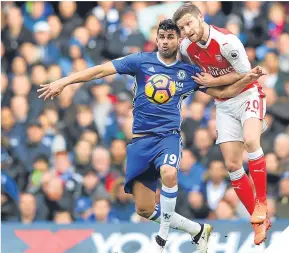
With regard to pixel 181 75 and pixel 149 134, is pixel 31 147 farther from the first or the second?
pixel 181 75

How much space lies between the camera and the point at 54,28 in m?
16.6

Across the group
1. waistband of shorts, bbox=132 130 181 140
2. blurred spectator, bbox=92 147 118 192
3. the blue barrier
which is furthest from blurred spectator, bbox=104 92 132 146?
waistband of shorts, bbox=132 130 181 140

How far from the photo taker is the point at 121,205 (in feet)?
46.2

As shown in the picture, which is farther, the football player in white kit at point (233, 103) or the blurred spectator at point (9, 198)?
the blurred spectator at point (9, 198)

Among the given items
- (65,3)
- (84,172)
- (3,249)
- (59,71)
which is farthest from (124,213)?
(65,3)

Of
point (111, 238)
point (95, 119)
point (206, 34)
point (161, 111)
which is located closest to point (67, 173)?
point (95, 119)

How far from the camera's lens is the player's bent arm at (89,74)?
36.0ft

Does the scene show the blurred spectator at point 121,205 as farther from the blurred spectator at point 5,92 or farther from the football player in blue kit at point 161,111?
the blurred spectator at point 5,92

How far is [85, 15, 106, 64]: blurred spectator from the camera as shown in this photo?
647 inches

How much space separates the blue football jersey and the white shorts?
43 centimetres

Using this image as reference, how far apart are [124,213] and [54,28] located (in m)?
3.77

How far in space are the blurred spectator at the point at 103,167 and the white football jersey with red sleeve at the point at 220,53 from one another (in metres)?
3.66

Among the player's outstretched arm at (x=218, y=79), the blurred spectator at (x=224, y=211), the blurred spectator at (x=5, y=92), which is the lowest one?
A: the blurred spectator at (x=224, y=211)

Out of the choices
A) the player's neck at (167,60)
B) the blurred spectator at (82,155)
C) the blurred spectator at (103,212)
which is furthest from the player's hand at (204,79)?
the blurred spectator at (82,155)
